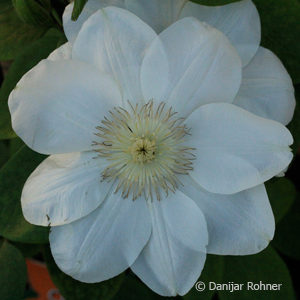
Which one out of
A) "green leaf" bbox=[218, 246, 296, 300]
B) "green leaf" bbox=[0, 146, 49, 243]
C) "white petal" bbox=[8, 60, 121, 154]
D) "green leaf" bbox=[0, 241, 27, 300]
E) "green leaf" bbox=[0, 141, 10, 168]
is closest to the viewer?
"white petal" bbox=[8, 60, 121, 154]

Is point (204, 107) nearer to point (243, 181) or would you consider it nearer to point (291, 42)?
point (243, 181)

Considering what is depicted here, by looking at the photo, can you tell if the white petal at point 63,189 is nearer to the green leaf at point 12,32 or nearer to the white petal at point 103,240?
the white petal at point 103,240

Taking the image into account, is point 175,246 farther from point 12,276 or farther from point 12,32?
point 12,32

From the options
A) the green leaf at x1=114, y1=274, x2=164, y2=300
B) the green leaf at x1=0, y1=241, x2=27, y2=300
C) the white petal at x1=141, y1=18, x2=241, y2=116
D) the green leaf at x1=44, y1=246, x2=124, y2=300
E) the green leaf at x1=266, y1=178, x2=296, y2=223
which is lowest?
the green leaf at x1=114, y1=274, x2=164, y2=300

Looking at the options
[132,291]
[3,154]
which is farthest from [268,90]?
[3,154]

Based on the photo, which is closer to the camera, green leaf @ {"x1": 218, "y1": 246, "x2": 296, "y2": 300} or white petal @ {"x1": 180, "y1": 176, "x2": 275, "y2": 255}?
white petal @ {"x1": 180, "y1": 176, "x2": 275, "y2": 255}

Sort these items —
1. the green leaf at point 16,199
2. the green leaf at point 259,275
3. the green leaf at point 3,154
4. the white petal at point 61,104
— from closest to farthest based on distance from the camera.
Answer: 1. the white petal at point 61,104
2. the green leaf at point 16,199
3. the green leaf at point 259,275
4. the green leaf at point 3,154

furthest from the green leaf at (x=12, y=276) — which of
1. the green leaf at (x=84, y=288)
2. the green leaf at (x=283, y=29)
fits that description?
the green leaf at (x=283, y=29)

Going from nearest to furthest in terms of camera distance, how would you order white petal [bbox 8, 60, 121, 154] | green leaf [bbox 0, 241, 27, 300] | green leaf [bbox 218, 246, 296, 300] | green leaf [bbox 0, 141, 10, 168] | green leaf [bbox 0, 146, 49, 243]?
white petal [bbox 8, 60, 121, 154]
green leaf [bbox 0, 146, 49, 243]
green leaf [bbox 0, 241, 27, 300]
green leaf [bbox 218, 246, 296, 300]
green leaf [bbox 0, 141, 10, 168]

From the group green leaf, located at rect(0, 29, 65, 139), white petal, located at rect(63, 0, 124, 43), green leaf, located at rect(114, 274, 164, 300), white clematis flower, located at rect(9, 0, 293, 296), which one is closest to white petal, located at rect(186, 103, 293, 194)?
white clematis flower, located at rect(9, 0, 293, 296)

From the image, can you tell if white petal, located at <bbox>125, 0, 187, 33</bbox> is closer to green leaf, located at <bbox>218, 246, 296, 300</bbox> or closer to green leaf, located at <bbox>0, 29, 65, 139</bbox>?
green leaf, located at <bbox>0, 29, 65, 139</bbox>
